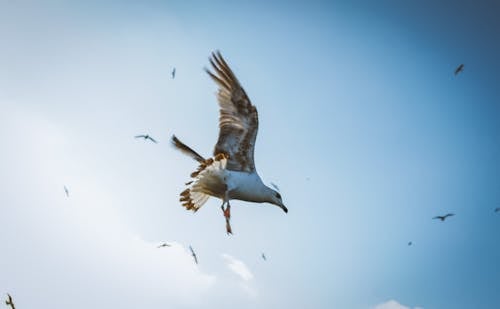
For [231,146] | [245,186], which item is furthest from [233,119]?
[245,186]

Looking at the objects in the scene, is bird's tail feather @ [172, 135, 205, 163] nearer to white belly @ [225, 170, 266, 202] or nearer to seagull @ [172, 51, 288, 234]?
seagull @ [172, 51, 288, 234]

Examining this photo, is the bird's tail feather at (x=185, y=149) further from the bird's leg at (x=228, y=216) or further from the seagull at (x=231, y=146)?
the bird's leg at (x=228, y=216)

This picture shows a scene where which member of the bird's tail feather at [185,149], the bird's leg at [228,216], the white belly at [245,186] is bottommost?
the bird's leg at [228,216]

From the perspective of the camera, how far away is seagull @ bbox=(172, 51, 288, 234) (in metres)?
11.8

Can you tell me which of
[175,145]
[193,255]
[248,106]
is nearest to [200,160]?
[175,145]

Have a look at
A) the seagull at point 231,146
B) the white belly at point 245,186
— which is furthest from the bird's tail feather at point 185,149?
the white belly at point 245,186

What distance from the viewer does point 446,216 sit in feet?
43.9

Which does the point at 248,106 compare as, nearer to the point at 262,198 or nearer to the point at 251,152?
the point at 251,152

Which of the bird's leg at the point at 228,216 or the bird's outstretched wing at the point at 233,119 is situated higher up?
the bird's outstretched wing at the point at 233,119

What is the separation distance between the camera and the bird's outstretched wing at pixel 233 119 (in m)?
11.9

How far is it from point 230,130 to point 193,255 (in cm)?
315

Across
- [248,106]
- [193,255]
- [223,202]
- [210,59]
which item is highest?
[210,59]

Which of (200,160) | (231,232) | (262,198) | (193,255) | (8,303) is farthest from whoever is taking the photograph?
(262,198)

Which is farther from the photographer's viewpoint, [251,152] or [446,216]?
[446,216]
